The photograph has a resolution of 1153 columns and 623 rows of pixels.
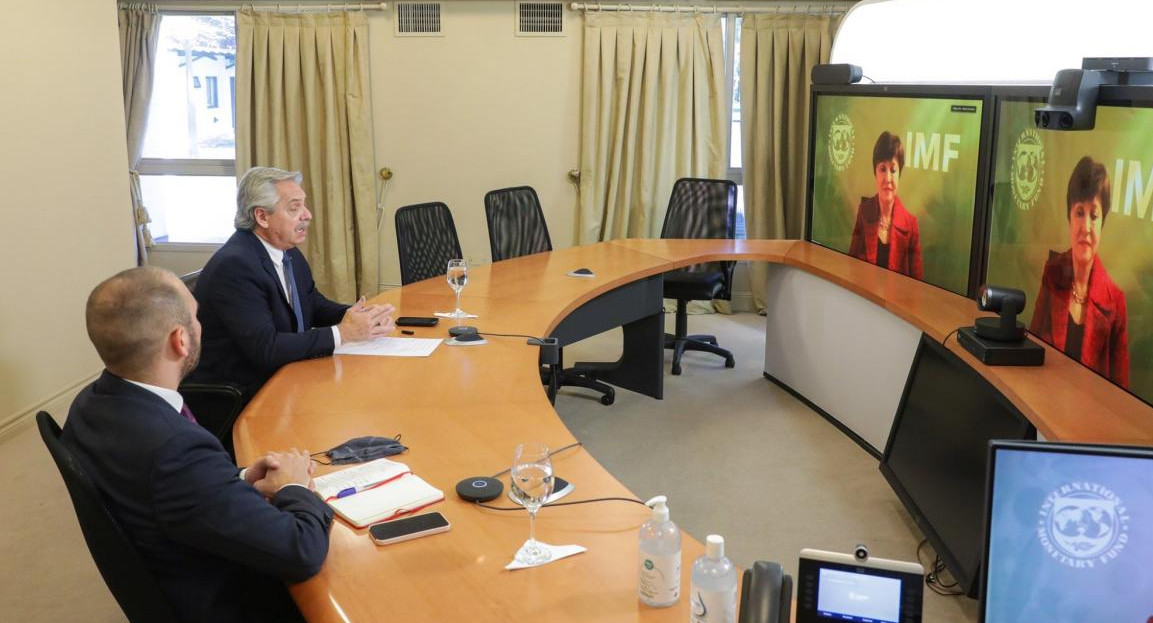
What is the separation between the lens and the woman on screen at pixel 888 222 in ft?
15.1

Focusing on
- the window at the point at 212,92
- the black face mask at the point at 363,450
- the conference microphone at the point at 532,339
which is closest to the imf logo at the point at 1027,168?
the conference microphone at the point at 532,339

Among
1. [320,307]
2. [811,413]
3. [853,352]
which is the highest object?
[320,307]

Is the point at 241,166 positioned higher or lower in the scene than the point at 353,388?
higher

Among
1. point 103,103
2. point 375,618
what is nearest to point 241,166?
point 103,103

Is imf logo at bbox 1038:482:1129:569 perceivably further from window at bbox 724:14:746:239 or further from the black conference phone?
window at bbox 724:14:746:239

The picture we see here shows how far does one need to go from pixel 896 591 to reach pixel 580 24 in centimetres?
574

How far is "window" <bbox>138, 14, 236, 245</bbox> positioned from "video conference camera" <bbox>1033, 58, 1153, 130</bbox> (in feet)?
18.0

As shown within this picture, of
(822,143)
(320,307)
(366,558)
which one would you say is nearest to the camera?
(366,558)

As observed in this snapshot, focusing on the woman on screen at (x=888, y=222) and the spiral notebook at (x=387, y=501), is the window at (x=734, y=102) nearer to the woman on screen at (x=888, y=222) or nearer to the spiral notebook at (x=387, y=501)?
the woman on screen at (x=888, y=222)

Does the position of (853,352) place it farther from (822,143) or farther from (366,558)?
(366,558)

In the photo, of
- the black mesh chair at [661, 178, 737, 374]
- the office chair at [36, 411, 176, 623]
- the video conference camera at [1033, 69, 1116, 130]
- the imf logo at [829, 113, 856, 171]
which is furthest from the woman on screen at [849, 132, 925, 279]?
the office chair at [36, 411, 176, 623]

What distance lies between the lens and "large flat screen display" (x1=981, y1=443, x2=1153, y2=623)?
1419 mm

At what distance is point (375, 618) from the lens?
169 cm

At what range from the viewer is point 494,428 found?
8.54 feet
